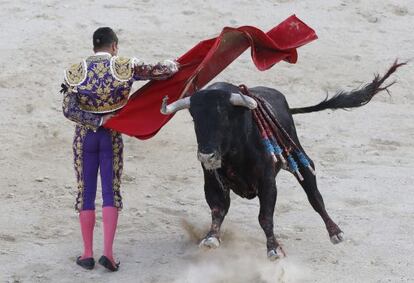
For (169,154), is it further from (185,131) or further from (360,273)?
(360,273)

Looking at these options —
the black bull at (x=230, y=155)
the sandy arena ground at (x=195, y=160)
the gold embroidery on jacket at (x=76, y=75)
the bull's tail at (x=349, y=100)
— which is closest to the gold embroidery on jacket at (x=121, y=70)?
the gold embroidery on jacket at (x=76, y=75)

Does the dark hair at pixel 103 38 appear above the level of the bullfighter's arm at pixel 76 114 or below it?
above

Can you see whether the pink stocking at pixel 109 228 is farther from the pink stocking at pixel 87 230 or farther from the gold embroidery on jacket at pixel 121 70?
the gold embroidery on jacket at pixel 121 70

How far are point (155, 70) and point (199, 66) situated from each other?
0.26 m

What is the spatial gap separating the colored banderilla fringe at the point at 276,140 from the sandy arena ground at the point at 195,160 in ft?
1.80

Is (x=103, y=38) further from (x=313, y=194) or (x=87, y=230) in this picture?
(x=313, y=194)

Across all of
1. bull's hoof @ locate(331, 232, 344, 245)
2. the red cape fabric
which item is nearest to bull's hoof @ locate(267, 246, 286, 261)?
bull's hoof @ locate(331, 232, 344, 245)

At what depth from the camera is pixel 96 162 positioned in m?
6.00

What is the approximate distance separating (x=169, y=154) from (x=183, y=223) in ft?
5.00

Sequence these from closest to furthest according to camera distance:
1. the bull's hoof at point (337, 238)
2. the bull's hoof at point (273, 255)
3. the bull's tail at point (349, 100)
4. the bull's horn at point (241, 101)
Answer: the bull's horn at point (241, 101) < the bull's hoof at point (273, 255) < the bull's hoof at point (337, 238) < the bull's tail at point (349, 100)

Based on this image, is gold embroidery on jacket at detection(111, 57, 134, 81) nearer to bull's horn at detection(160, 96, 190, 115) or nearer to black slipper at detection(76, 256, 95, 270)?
bull's horn at detection(160, 96, 190, 115)

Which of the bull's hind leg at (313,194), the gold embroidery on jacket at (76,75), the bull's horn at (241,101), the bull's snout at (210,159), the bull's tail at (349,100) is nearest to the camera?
the bull's snout at (210,159)

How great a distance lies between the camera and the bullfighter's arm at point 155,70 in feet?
19.1

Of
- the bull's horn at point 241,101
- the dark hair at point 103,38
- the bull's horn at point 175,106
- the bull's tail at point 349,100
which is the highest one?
the dark hair at point 103,38
